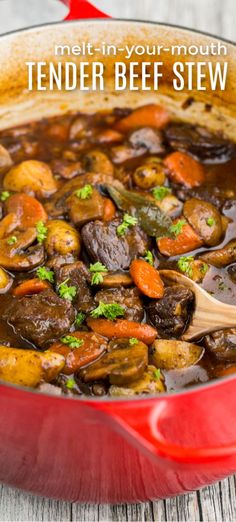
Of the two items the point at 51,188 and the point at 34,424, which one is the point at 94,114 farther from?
the point at 34,424

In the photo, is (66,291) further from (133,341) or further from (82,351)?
(133,341)

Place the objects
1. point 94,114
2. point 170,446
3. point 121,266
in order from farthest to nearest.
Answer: point 94,114 → point 121,266 → point 170,446

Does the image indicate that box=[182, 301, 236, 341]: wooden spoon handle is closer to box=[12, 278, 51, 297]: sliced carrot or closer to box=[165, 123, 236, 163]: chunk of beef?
box=[12, 278, 51, 297]: sliced carrot

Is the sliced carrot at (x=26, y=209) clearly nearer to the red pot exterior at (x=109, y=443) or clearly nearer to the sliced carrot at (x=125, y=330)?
the sliced carrot at (x=125, y=330)

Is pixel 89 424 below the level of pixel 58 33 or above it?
below

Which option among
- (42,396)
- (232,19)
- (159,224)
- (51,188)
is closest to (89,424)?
(42,396)

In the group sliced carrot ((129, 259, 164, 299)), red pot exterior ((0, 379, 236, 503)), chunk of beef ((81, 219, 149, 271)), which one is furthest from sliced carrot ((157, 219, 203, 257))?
red pot exterior ((0, 379, 236, 503))

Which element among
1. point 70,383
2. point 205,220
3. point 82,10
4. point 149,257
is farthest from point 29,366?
point 82,10

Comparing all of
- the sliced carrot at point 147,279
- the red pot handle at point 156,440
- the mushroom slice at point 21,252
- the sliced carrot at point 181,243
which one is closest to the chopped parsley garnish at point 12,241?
the mushroom slice at point 21,252
